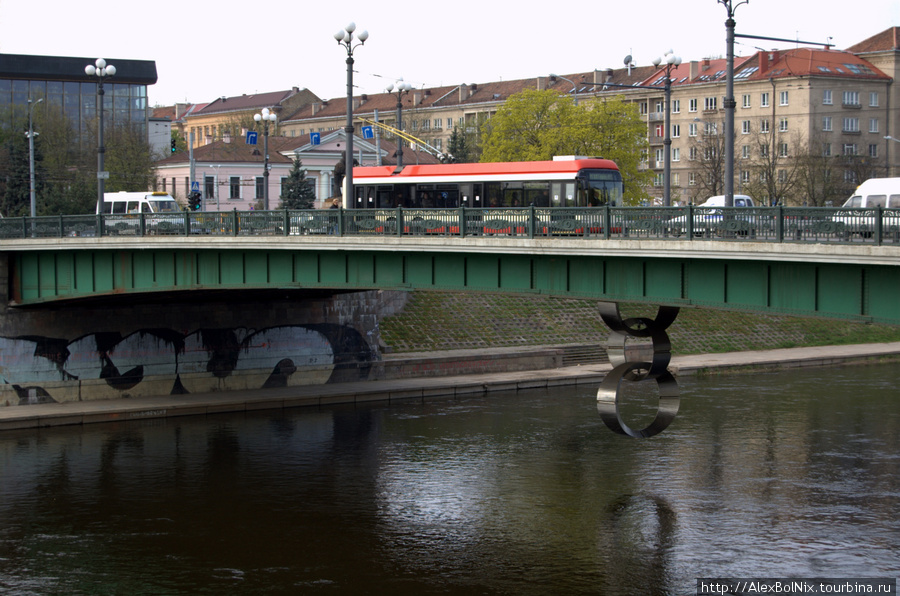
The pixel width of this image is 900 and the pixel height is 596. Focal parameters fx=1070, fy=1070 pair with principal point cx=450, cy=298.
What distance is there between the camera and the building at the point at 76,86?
287 feet

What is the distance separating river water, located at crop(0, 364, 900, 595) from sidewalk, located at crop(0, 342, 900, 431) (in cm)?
70

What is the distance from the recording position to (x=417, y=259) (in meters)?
27.2

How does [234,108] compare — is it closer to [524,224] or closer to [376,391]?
[376,391]

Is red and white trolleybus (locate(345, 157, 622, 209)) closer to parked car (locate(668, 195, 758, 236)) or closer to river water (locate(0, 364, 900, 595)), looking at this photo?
river water (locate(0, 364, 900, 595))

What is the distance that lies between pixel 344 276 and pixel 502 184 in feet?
29.6

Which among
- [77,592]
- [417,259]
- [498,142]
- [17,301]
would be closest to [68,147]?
[498,142]

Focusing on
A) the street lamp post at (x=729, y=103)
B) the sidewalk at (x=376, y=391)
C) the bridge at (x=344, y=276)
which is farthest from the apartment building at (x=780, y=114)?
the street lamp post at (x=729, y=103)

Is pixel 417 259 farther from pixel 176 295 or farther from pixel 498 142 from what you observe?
pixel 498 142

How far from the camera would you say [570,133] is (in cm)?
6128

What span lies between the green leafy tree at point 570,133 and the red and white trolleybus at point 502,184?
926 inches

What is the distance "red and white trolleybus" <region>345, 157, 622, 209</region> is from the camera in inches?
1364

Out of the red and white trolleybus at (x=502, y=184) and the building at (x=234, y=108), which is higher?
the building at (x=234, y=108)

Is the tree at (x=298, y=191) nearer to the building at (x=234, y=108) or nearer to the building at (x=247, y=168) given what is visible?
the building at (x=247, y=168)

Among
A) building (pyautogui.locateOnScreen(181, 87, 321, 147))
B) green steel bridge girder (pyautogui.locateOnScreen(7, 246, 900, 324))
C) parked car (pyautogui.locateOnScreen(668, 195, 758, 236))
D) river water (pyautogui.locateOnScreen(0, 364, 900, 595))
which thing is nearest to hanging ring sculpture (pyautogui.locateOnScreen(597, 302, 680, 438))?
river water (pyautogui.locateOnScreen(0, 364, 900, 595))
